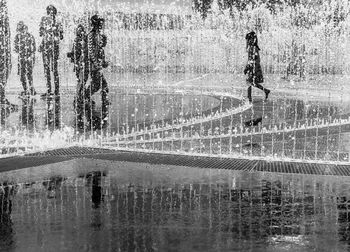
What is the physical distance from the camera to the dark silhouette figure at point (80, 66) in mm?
13930

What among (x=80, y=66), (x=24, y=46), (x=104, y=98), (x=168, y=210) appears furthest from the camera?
(x=24, y=46)

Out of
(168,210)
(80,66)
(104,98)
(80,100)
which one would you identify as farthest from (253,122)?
(168,210)

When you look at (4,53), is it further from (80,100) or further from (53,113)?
(80,100)

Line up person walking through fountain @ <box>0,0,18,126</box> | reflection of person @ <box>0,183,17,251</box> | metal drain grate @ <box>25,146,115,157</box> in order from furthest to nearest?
1. person walking through fountain @ <box>0,0,18,126</box>
2. metal drain grate @ <box>25,146,115,157</box>
3. reflection of person @ <box>0,183,17,251</box>

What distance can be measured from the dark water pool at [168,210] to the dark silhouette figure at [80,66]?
518cm

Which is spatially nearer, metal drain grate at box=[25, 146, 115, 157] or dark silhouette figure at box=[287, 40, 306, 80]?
metal drain grate at box=[25, 146, 115, 157]

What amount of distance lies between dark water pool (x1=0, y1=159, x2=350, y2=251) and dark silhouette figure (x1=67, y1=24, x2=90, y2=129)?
5.18 metres

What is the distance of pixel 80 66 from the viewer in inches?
553

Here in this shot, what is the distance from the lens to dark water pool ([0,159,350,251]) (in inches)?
222

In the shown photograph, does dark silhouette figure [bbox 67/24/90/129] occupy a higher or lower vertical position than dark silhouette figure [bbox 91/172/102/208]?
higher

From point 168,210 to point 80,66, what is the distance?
7.90 metres

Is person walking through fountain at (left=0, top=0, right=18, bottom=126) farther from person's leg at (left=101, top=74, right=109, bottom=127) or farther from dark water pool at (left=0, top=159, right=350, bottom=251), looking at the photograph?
dark water pool at (left=0, top=159, right=350, bottom=251)

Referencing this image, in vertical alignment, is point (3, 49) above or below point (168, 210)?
above

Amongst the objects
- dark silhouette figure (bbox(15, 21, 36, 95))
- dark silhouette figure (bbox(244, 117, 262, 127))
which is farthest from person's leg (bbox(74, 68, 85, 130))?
dark silhouette figure (bbox(15, 21, 36, 95))
